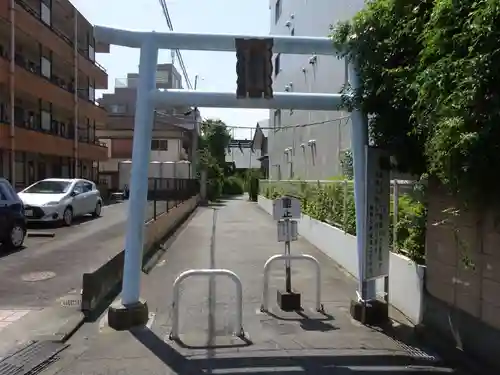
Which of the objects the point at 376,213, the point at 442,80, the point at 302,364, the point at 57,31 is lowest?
the point at 302,364

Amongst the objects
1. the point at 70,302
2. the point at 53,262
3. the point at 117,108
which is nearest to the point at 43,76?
the point at 53,262

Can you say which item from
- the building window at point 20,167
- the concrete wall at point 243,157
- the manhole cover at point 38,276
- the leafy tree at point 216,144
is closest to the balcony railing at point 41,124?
the building window at point 20,167

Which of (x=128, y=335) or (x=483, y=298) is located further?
(x=128, y=335)

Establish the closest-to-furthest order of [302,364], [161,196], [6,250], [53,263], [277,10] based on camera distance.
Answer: [302,364], [53,263], [6,250], [161,196], [277,10]

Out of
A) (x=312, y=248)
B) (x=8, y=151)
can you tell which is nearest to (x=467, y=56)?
(x=312, y=248)

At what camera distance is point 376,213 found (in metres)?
7.16

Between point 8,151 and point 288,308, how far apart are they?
1951cm

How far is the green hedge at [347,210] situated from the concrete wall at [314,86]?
1.16 m

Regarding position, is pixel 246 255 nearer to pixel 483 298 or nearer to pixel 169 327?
pixel 169 327

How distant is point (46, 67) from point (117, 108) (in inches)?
1402

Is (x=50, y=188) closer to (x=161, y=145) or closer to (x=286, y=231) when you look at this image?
(x=286, y=231)

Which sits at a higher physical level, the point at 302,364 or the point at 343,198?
the point at 343,198

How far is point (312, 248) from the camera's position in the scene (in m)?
14.7

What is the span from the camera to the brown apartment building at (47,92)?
23564 mm
